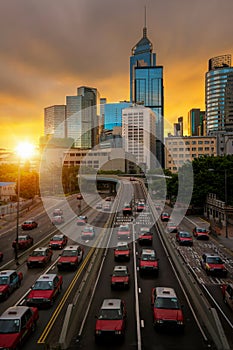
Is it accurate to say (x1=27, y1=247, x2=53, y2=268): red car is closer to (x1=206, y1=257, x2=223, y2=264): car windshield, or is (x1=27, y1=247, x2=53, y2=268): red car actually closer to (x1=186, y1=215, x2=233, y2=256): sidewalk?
(x1=206, y1=257, x2=223, y2=264): car windshield

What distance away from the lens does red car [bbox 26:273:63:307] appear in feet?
63.2

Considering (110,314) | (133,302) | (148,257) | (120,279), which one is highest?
(148,257)

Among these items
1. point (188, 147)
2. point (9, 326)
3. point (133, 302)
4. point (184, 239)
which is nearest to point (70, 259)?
point (133, 302)

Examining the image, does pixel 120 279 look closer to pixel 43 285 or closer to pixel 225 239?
pixel 43 285

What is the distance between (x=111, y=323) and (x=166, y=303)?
11.3ft

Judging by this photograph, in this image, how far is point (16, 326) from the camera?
14914 mm

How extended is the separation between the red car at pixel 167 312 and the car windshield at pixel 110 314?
1.95 meters

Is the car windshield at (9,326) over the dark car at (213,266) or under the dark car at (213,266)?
over

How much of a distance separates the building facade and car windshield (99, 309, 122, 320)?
138271 millimetres

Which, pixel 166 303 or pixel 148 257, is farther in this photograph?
pixel 148 257

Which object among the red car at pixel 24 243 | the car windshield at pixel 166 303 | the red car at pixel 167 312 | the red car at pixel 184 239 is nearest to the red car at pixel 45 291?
the red car at pixel 167 312

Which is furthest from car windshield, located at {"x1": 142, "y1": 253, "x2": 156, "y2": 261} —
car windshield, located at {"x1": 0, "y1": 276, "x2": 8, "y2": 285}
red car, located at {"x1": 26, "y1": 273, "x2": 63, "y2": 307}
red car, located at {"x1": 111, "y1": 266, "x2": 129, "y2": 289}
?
car windshield, located at {"x1": 0, "y1": 276, "x2": 8, "y2": 285}

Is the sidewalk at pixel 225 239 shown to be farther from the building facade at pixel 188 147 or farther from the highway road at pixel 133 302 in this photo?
the building facade at pixel 188 147

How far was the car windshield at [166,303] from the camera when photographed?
16984mm
